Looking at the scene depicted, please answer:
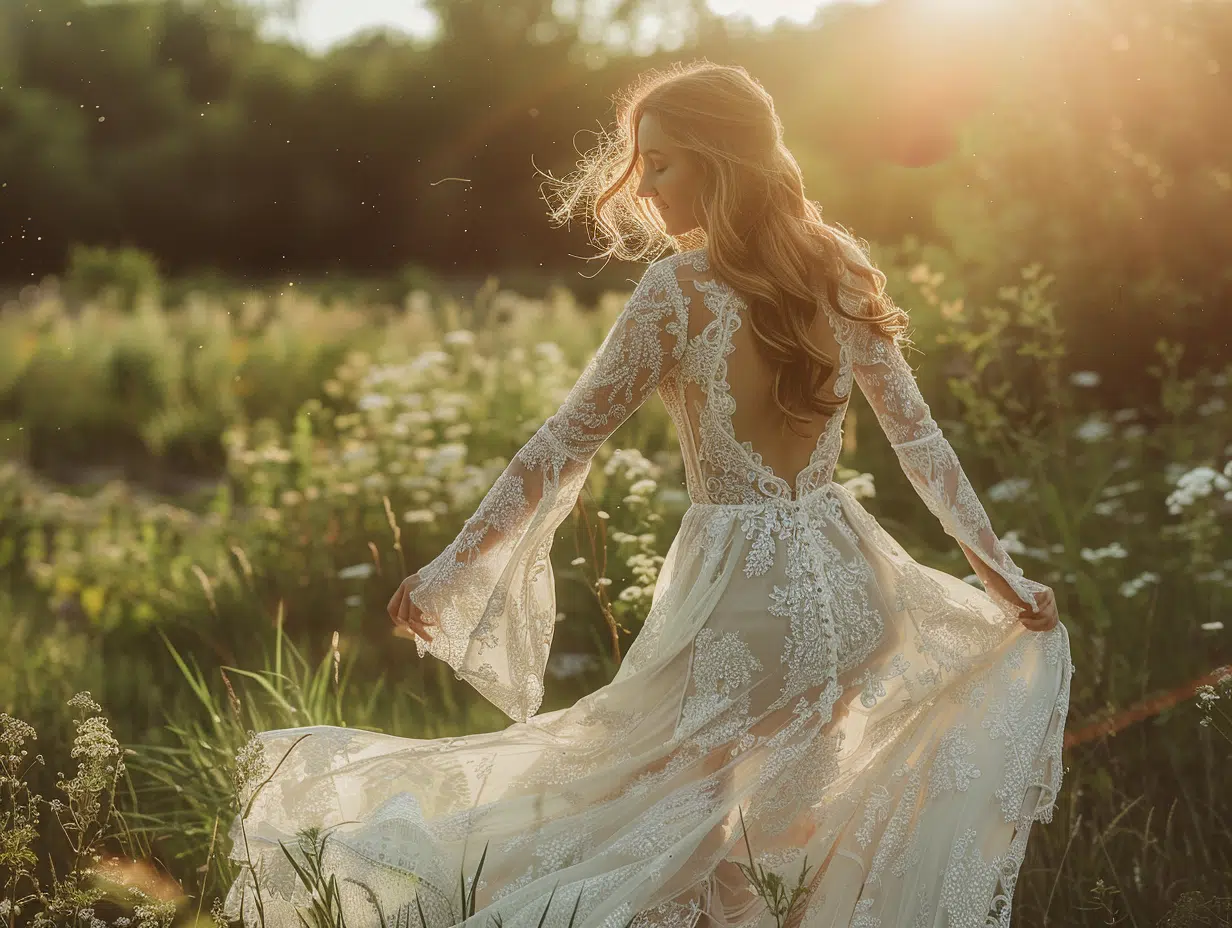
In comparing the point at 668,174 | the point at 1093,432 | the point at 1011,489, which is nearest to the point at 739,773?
the point at 668,174

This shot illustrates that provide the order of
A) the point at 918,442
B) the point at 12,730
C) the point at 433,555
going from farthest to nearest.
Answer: the point at 433,555, the point at 918,442, the point at 12,730

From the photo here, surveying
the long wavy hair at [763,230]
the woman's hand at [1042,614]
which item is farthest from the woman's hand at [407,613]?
the woman's hand at [1042,614]

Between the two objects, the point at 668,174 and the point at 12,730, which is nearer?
the point at 12,730

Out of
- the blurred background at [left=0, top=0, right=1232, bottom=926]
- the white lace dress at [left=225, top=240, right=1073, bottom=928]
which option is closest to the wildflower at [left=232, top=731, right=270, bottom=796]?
the white lace dress at [left=225, top=240, right=1073, bottom=928]

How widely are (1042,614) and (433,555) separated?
9.28ft

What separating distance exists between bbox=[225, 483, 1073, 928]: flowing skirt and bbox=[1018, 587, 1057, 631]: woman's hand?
0.12 feet

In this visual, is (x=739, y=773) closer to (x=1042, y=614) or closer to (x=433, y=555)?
(x=1042, y=614)

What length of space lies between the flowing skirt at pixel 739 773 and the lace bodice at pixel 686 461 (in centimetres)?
8

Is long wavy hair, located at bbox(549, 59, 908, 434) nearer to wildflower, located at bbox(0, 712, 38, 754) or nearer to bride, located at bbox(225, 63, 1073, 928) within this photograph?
bride, located at bbox(225, 63, 1073, 928)

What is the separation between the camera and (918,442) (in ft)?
8.11

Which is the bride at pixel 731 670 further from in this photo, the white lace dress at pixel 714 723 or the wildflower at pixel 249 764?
the wildflower at pixel 249 764

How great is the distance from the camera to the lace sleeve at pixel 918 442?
2438mm

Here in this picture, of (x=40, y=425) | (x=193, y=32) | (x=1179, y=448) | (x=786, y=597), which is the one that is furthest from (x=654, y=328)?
(x=193, y=32)

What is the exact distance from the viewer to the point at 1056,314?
19.7ft
